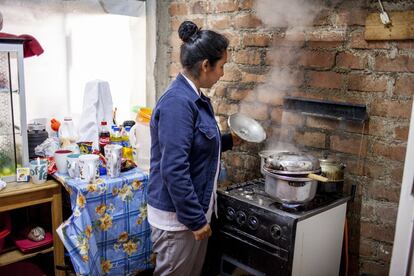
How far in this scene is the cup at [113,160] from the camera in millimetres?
1958

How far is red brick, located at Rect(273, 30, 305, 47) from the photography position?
1.97 metres

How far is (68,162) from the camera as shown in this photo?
1.95m

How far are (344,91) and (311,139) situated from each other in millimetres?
302

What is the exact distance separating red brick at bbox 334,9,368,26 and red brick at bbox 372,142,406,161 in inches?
A: 22.4

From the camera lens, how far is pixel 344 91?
1.86 meters

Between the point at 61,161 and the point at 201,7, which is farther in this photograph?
the point at 201,7

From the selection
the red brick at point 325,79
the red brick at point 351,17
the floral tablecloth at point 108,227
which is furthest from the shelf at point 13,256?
the red brick at point 351,17

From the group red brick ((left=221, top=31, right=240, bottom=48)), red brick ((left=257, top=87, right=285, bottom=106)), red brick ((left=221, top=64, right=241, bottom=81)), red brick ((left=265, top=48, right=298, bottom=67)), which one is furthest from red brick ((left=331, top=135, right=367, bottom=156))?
red brick ((left=221, top=31, right=240, bottom=48))

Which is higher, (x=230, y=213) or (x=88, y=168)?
(x=88, y=168)

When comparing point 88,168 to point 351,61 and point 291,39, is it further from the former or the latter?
point 351,61

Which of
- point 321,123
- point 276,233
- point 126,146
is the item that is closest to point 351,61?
point 321,123

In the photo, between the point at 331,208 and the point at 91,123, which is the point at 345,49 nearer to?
the point at 331,208

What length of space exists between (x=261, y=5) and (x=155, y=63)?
91cm

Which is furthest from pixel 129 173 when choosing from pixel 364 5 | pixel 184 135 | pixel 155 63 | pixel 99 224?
pixel 364 5
